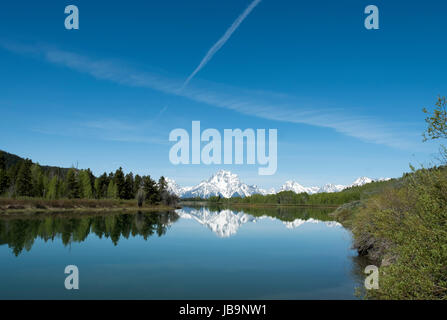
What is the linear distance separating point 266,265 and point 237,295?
35.9ft

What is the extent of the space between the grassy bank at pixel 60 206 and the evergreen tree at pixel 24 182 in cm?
1562

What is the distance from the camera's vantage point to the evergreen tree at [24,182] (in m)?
115

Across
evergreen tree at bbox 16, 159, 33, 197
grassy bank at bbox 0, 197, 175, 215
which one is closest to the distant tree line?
evergreen tree at bbox 16, 159, 33, 197

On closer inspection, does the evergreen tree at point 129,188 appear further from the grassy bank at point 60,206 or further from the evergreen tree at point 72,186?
the evergreen tree at point 72,186

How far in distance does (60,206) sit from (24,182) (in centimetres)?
2543

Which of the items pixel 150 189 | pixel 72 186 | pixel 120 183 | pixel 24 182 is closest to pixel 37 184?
pixel 24 182

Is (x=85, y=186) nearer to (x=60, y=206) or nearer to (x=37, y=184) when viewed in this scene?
(x=37, y=184)

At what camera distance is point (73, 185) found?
128 m

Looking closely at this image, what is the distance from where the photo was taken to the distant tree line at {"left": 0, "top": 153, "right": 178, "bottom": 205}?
116 metres

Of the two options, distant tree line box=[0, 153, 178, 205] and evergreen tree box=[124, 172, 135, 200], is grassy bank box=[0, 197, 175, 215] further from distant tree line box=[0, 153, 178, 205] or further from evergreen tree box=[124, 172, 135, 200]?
evergreen tree box=[124, 172, 135, 200]

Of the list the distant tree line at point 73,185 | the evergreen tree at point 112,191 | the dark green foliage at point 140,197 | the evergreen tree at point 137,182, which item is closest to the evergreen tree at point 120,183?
the distant tree line at point 73,185
